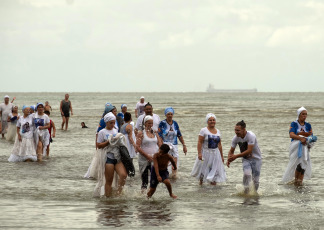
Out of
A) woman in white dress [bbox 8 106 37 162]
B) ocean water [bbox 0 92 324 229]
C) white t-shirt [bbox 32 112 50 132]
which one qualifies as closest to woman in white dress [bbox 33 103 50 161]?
Result: white t-shirt [bbox 32 112 50 132]

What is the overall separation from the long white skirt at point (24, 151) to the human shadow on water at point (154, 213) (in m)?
7.14

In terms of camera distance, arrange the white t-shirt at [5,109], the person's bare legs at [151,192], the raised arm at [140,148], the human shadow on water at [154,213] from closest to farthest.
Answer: the human shadow on water at [154,213] < the person's bare legs at [151,192] < the raised arm at [140,148] < the white t-shirt at [5,109]

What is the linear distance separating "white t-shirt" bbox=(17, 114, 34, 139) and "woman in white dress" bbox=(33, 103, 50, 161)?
0.13m

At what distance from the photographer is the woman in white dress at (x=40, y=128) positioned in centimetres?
1822

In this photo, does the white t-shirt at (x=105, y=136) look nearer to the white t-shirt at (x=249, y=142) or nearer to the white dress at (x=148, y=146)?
the white dress at (x=148, y=146)

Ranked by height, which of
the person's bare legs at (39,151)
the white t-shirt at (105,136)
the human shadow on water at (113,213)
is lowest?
the human shadow on water at (113,213)

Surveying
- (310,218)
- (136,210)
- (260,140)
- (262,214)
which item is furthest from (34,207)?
(260,140)

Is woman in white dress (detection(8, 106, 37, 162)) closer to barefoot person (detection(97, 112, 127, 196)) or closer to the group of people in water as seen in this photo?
the group of people in water

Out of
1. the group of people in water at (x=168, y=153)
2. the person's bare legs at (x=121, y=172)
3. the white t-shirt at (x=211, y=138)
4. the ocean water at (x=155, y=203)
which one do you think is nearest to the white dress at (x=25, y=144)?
the ocean water at (x=155, y=203)

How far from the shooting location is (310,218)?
1039 cm

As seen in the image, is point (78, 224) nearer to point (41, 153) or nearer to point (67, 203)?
point (67, 203)

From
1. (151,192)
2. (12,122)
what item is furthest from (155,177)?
(12,122)

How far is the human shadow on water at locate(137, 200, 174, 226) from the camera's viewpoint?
399 inches

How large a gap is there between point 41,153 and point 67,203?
6.99m
